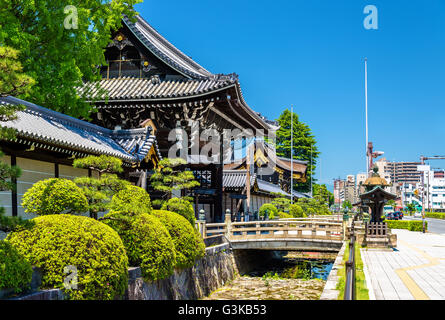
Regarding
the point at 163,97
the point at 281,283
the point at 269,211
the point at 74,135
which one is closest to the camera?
the point at 74,135

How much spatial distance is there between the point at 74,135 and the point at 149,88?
7523 mm

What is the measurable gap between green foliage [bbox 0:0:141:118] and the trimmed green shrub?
10.8 metres

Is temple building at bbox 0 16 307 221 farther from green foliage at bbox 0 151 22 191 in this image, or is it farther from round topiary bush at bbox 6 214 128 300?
green foliage at bbox 0 151 22 191

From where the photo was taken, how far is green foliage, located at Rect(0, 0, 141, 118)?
17406mm

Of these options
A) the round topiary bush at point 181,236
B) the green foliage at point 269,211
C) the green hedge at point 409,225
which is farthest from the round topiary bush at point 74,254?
the green hedge at point 409,225

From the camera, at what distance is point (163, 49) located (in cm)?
2667

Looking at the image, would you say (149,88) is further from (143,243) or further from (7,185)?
(7,185)

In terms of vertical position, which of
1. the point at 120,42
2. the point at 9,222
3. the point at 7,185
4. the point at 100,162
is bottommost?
the point at 9,222

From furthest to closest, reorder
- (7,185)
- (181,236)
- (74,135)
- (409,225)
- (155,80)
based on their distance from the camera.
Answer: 1. (409,225)
2. (155,80)
3. (181,236)
4. (74,135)
5. (7,185)

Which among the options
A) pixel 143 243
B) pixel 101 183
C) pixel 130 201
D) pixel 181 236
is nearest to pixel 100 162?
pixel 101 183

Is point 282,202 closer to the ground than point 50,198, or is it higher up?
closer to the ground

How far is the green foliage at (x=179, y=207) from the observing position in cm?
1705

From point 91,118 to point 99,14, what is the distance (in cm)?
519
